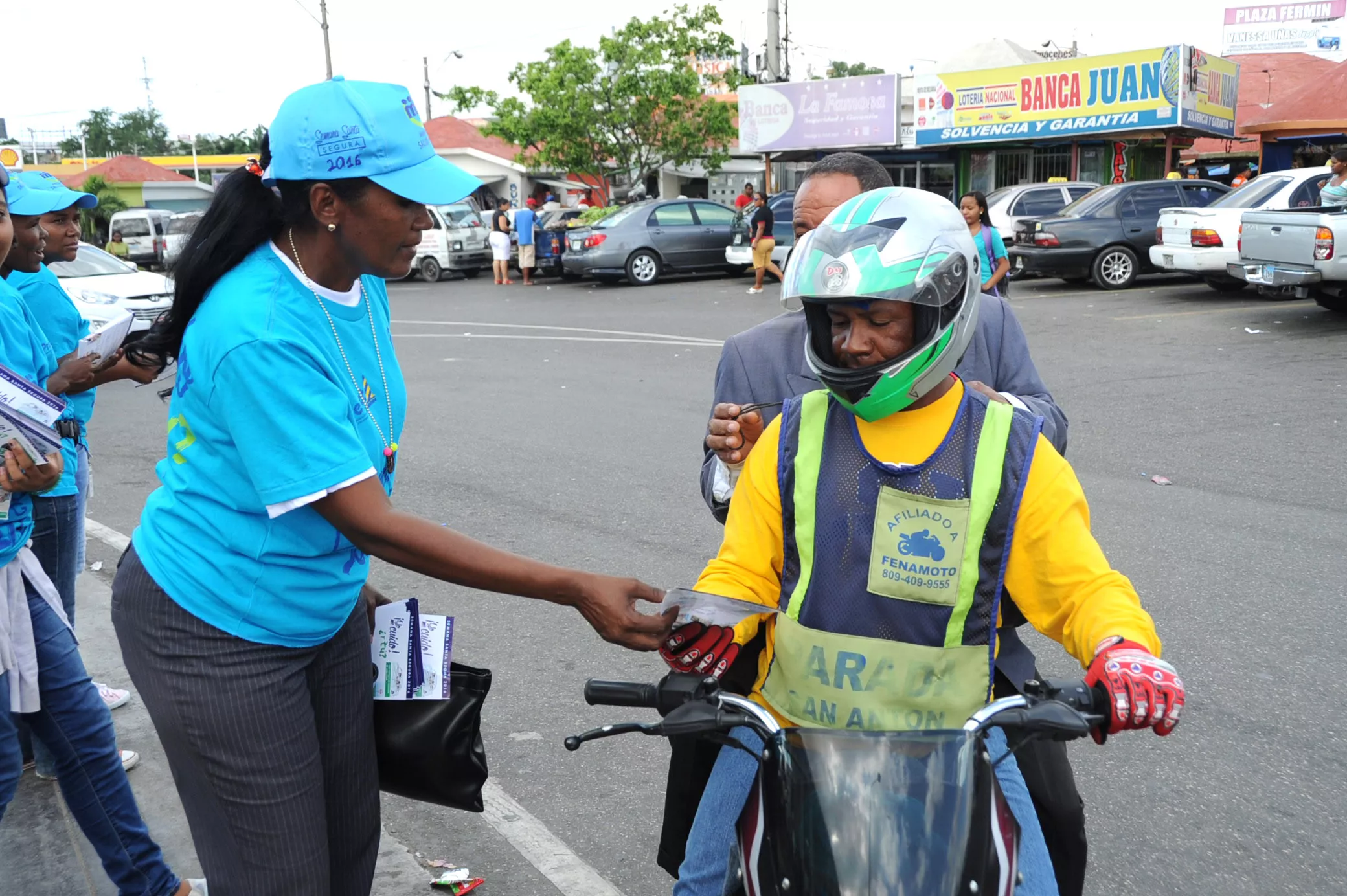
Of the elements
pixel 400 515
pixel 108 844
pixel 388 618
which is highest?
pixel 400 515

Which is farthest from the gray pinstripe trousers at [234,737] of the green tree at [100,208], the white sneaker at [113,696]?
the green tree at [100,208]

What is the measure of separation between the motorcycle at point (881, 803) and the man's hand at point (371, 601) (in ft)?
3.43

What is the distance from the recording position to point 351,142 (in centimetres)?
228

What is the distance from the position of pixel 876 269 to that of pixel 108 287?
1478cm

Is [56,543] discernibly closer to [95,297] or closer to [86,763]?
[86,763]

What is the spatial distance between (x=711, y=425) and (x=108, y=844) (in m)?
1.98

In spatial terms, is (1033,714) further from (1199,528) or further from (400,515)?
(1199,528)

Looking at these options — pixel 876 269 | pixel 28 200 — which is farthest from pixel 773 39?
pixel 876 269

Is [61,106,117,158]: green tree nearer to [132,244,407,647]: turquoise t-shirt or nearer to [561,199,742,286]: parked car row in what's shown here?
[561,199,742,286]: parked car row

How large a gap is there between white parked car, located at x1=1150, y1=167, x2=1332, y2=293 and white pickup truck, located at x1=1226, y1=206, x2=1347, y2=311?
1.10m

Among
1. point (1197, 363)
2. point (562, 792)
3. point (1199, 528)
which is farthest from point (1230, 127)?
point (562, 792)

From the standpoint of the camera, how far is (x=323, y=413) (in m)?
2.21

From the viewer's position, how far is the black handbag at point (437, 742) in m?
2.72

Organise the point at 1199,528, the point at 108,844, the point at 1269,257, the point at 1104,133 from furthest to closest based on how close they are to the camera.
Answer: the point at 1104,133, the point at 1269,257, the point at 1199,528, the point at 108,844
